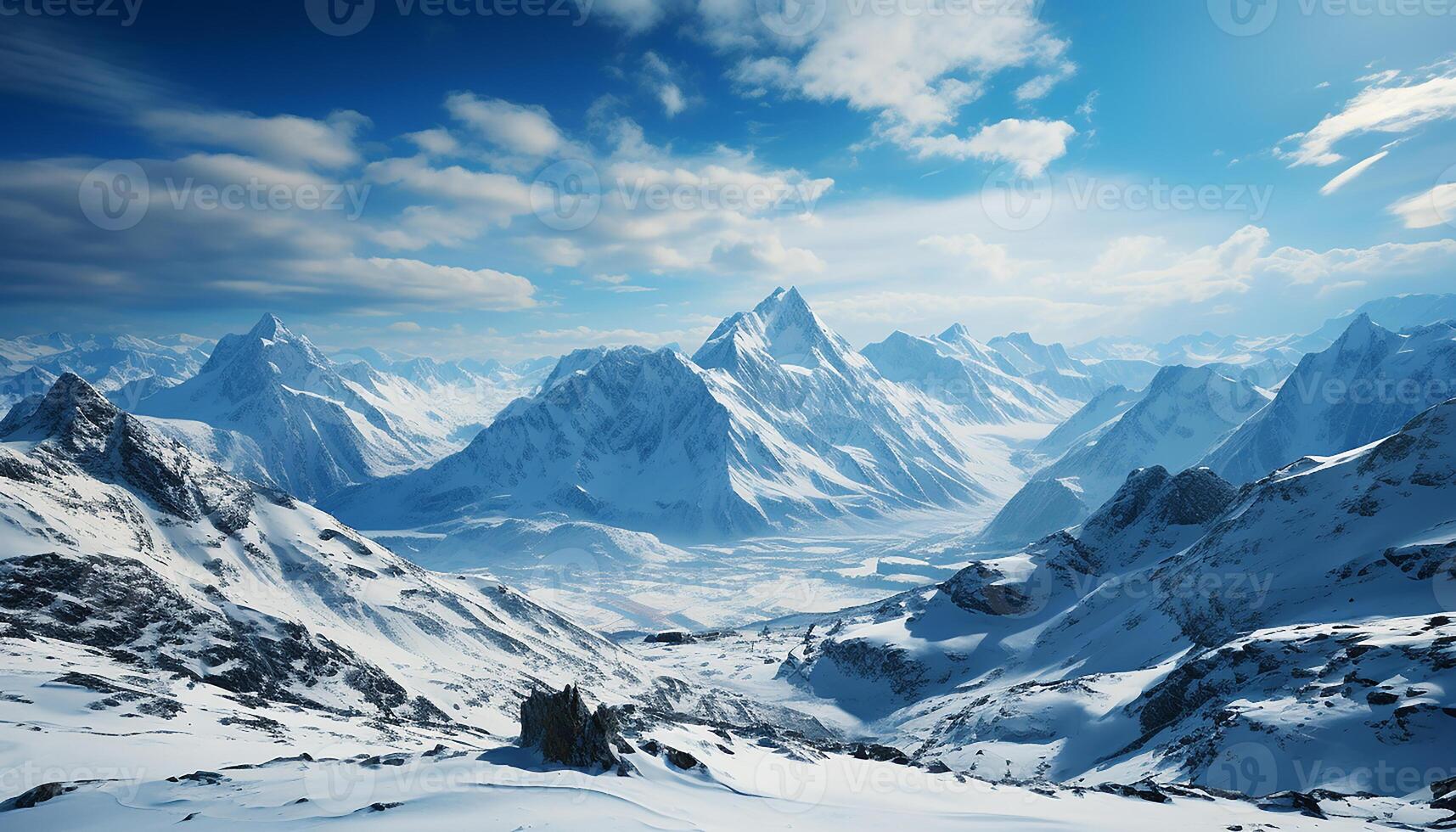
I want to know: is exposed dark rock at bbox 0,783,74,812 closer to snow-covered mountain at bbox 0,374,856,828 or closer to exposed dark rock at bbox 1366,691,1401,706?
snow-covered mountain at bbox 0,374,856,828

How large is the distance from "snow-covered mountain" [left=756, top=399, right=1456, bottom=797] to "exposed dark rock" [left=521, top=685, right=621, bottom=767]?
4902cm

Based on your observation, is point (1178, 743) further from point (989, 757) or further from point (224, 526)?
point (224, 526)

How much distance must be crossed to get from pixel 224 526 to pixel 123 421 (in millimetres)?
23562

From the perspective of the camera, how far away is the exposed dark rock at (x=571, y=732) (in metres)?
33.7

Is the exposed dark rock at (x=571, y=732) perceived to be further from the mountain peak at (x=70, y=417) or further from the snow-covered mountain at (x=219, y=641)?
the mountain peak at (x=70, y=417)

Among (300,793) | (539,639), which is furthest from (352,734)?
(539,639)

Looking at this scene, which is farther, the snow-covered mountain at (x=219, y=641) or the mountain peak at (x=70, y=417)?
the mountain peak at (x=70, y=417)

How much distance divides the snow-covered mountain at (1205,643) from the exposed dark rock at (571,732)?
49.0 metres

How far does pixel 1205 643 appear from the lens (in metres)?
91.2

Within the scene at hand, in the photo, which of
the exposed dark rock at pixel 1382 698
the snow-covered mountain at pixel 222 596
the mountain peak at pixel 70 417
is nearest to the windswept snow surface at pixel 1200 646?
the exposed dark rock at pixel 1382 698

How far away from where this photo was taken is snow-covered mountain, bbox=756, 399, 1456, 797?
5062cm

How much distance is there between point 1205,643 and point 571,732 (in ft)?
313

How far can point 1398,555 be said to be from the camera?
250 feet

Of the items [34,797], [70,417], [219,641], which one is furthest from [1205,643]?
[70,417]
